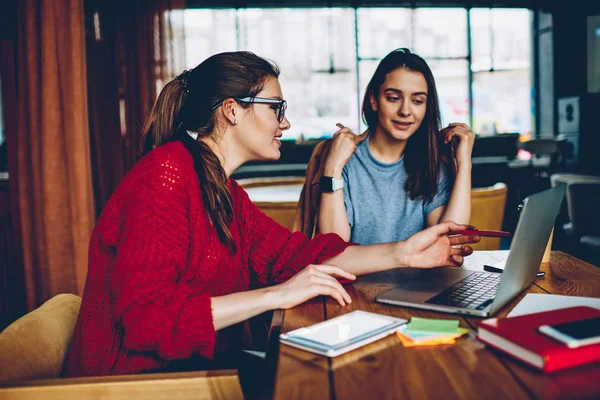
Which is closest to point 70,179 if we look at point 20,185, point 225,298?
point 20,185

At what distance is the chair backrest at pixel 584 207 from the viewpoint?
10.3ft

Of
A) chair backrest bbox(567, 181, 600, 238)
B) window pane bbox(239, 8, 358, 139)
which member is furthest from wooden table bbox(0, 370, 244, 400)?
window pane bbox(239, 8, 358, 139)

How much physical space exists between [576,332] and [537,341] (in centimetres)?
6

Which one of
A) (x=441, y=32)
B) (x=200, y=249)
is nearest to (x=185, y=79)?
(x=200, y=249)

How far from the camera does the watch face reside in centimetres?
215

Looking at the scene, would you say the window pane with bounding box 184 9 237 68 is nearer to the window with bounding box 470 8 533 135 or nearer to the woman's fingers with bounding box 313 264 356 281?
the window with bounding box 470 8 533 135

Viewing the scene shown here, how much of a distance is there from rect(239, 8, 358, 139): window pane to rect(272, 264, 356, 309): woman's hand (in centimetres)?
847

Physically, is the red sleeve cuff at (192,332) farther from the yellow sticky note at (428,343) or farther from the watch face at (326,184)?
the watch face at (326,184)

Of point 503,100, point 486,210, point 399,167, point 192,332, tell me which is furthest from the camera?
point 503,100

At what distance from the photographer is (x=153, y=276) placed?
1.17 m

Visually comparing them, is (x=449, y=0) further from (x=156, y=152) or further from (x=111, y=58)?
(x=156, y=152)

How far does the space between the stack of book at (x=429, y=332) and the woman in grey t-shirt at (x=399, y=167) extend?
42.3 inches

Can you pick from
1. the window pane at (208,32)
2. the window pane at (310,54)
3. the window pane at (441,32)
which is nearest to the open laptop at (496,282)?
the window pane at (310,54)

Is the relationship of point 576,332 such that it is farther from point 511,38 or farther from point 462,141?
point 511,38
